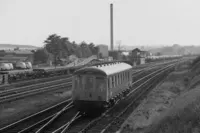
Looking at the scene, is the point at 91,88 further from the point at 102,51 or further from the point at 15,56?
the point at 102,51

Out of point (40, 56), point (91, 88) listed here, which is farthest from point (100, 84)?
point (40, 56)

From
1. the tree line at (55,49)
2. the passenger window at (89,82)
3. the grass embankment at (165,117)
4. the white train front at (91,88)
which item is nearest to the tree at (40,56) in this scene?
the tree line at (55,49)

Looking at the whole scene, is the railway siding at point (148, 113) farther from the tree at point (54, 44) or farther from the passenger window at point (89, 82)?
the tree at point (54, 44)

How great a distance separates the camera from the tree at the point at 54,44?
288 ft

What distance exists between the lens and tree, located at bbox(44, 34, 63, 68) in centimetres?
8781

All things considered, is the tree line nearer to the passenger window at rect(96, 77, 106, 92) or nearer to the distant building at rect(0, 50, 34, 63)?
the distant building at rect(0, 50, 34, 63)

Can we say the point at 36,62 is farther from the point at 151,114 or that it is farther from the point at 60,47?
the point at 151,114

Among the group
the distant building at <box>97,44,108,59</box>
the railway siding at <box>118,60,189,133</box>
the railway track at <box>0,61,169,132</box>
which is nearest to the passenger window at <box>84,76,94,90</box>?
the railway track at <box>0,61,169,132</box>

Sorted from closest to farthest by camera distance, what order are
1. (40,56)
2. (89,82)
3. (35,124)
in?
(35,124) < (89,82) < (40,56)

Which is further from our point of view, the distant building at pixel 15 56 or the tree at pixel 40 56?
the tree at pixel 40 56

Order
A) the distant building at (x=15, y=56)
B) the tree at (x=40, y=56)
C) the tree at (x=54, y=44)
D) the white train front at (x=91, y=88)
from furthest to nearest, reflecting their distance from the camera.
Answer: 1. the tree at (x=54, y=44)
2. the tree at (x=40, y=56)
3. the distant building at (x=15, y=56)
4. the white train front at (x=91, y=88)

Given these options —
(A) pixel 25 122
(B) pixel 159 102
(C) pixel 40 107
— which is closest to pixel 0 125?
(A) pixel 25 122

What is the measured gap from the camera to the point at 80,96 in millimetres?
17547

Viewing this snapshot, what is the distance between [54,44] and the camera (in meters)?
88.6
